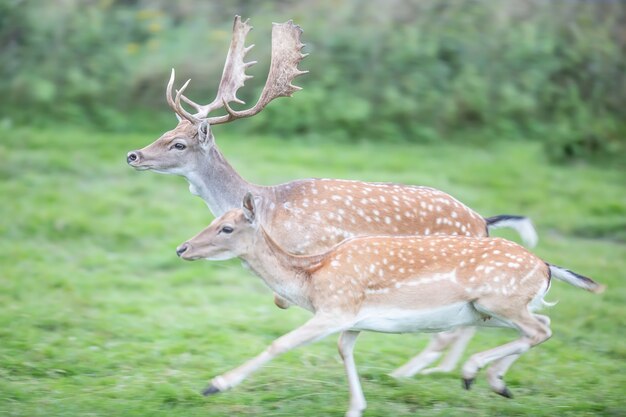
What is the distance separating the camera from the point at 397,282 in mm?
6684

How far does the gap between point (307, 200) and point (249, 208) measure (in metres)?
1.02

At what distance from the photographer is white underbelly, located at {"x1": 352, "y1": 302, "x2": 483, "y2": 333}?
21.7 feet

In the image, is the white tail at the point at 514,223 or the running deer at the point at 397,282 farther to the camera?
the white tail at the point at 514,223

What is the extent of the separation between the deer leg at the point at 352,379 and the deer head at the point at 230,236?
0.86 metres

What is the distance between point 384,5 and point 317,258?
A: 29.7ft

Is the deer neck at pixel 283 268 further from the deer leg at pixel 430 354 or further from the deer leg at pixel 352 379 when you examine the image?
the deer leg at pixel 430 354

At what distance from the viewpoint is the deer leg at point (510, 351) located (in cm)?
671

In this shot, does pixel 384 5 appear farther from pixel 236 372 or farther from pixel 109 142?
pixel 236 372

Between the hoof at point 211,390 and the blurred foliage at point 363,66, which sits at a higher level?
the blurred foliage at point 363,66

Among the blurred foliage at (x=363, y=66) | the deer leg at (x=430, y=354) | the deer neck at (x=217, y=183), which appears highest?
the blurred foliage at (x=363, y=66)

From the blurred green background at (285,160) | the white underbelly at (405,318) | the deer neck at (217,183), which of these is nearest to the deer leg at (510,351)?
the white underbelly at (405,318)

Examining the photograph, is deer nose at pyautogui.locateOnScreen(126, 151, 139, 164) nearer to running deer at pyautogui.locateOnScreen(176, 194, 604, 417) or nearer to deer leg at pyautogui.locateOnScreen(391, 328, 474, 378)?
running deer at pyautogui.locateOnScreen(176, 194, 604, 417)

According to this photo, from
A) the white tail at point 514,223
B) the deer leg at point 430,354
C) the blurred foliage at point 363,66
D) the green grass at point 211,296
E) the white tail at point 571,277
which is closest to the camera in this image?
the white tail at point 571,277

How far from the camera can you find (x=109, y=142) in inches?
541
